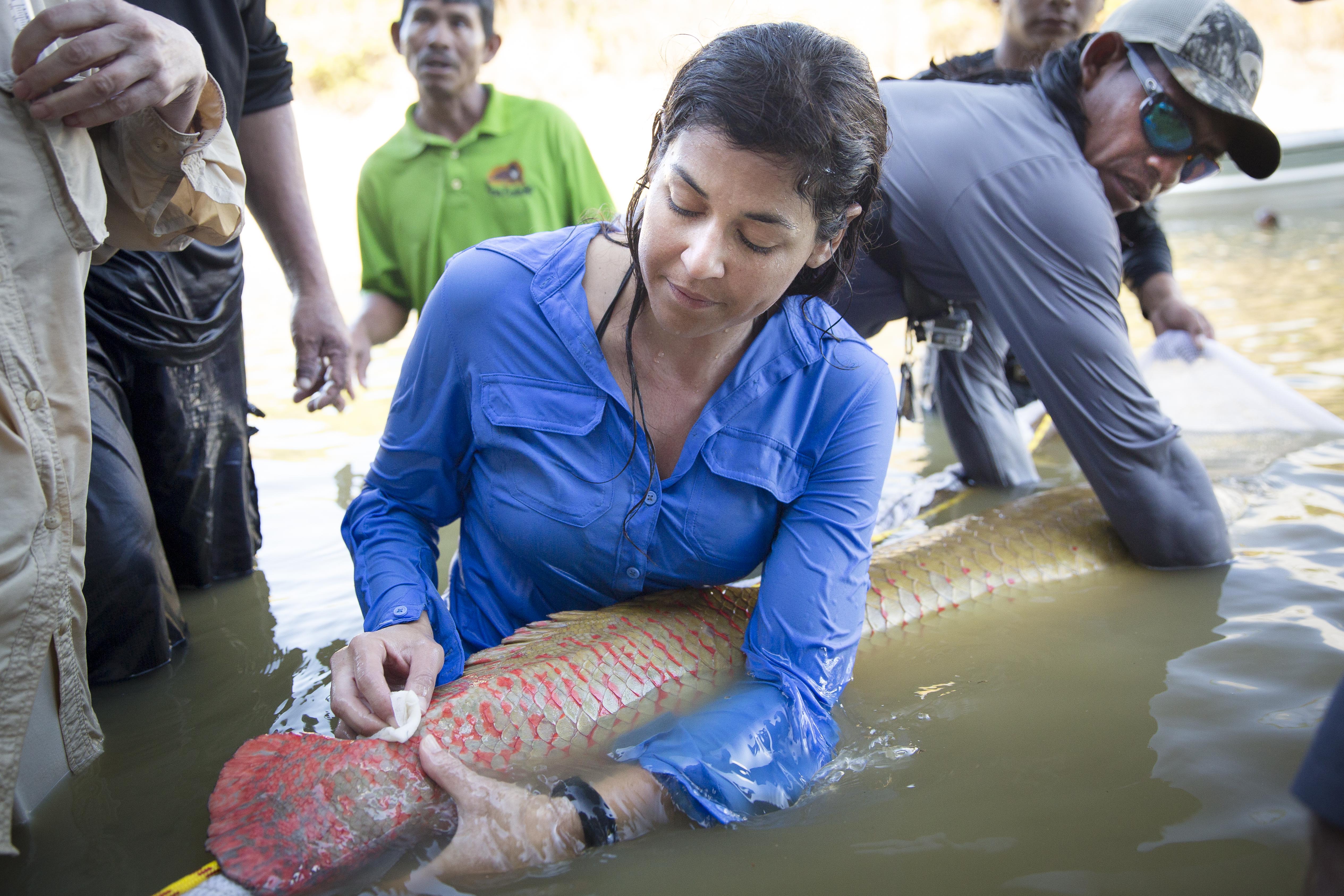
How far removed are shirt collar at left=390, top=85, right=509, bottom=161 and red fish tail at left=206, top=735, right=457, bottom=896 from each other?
3117mm

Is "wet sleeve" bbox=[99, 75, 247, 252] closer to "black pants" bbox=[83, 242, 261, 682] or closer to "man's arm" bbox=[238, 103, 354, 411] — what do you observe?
"black pants" bbox=[83, 242, 261, 682]

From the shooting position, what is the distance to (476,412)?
2070mm

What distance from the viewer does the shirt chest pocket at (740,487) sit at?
204 centimetres

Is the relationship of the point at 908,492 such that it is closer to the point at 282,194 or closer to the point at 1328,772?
the point at 282,194

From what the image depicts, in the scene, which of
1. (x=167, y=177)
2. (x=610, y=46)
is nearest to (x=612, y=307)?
(x=167, y=177)

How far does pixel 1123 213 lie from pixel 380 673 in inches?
129

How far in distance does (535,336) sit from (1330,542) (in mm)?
2580

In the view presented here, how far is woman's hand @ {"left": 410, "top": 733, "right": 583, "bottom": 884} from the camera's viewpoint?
5.46 feet

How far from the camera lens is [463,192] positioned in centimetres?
425

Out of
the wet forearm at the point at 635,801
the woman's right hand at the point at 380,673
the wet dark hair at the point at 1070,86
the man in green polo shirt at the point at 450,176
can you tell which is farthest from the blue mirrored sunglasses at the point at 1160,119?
the woman's right hand at the point at 380,673

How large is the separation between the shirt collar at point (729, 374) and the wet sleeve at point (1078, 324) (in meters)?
1.09

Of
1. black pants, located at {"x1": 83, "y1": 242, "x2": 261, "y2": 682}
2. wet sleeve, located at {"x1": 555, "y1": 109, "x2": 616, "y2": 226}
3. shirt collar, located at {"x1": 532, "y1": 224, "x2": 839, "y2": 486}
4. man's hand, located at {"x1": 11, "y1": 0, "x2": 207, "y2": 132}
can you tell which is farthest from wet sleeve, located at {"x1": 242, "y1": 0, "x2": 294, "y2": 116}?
shirt collar, located at {"x1": 532, "y1": 224, "x2": 839, "y2": 486}

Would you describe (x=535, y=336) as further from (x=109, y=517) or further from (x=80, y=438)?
(x=109, y=517)

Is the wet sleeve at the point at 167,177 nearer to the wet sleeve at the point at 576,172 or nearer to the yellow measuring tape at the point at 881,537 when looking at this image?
the yellow measuring tape at the point at 881,537
